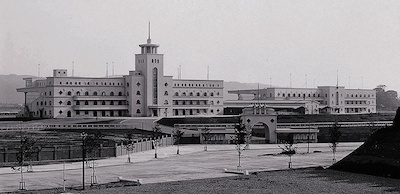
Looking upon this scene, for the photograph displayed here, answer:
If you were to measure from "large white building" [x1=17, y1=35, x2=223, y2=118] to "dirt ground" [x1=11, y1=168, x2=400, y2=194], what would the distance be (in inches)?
3797

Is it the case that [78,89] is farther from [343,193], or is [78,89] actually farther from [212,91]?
[343,193]

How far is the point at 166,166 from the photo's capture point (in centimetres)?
5941

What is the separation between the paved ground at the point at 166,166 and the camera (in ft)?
158

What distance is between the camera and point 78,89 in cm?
14288

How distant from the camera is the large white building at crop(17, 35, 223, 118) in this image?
141m

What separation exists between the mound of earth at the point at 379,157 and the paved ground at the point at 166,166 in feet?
18.1

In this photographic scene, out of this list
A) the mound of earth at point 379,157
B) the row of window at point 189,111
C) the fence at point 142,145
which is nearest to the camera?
the mound of earth at point 379,157

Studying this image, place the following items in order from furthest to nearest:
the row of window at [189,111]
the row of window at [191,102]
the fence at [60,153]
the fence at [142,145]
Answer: the row of window at [191,102]
the row of window at [189,111]
the fence at [142,145]
the fence at [60,153]

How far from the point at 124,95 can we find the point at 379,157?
102240 mm

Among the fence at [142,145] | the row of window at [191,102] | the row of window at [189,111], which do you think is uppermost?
the row of window at [191,102]

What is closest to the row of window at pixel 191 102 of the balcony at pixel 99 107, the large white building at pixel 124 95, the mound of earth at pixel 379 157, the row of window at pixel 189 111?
the large white building at pixel 124 95

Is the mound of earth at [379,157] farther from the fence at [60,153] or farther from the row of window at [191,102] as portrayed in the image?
the row of window at [191,102]

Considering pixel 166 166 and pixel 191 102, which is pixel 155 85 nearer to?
pixel 191 102

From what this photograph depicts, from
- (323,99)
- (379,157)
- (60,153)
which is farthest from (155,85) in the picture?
(379,157)
